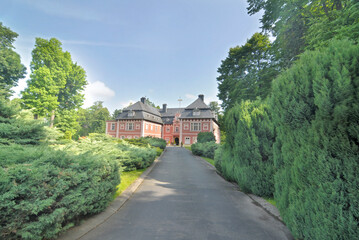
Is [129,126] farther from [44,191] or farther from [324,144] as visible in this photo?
[324,144]

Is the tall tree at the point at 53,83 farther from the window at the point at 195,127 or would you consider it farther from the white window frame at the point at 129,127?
the window at the point at 195,127

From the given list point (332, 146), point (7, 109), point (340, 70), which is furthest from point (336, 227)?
point (7, 109)

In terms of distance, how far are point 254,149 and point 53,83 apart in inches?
1031

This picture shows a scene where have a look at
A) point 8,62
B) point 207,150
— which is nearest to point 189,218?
point 207,150

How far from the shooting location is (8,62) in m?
22.2

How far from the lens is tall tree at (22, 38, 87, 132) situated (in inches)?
818

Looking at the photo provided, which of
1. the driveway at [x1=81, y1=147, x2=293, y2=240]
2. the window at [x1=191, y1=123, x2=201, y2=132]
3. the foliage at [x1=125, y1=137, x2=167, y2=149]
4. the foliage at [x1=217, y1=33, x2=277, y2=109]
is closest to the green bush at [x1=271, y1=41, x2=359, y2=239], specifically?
the driveway at [x1=81, y1=147, x2=293, y2=240]

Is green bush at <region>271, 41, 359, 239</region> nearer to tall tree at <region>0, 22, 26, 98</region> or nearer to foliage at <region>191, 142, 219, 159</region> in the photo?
foliage at <region>191, 142, 219, 159</region>

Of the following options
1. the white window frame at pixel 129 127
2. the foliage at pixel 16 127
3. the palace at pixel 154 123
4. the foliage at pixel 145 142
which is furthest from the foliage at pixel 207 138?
the foliage at pixel 16 127

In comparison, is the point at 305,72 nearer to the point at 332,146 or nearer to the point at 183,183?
the point at 332,146

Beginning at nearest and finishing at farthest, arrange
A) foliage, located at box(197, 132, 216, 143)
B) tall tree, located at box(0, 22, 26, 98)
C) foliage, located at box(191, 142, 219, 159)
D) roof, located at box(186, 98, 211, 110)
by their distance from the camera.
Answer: foliage, located at box(191, 142, 219, 159), tall tree, located at box(0, 22, 26, 98), foliage, located at box(197, 132, 216, 143), roof, located at box(186, 98, 211, 110)

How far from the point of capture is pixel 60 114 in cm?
2412

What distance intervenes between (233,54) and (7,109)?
73.4 ft

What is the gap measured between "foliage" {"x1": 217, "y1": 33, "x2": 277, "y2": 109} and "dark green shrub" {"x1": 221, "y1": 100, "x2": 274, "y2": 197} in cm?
1003
